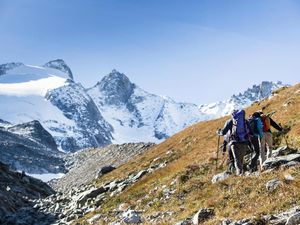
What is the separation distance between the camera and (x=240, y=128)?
71.3ft

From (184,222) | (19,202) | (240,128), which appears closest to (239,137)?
(240,128)

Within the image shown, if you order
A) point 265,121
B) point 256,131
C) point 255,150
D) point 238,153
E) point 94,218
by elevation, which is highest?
point 265,121

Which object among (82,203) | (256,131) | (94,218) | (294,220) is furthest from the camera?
(82,203)

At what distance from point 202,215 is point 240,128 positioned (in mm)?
→ 6675

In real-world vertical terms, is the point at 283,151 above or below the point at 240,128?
below

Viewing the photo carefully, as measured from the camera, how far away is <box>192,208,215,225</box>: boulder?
15592 mm

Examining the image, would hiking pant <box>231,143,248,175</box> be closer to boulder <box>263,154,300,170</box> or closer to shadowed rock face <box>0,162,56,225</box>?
boulder <box>263,154,300,170</box>

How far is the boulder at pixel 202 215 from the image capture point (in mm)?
15592

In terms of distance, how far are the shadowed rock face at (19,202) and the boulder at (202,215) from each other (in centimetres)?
1713

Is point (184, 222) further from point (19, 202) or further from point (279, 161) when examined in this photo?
point (19, 202)

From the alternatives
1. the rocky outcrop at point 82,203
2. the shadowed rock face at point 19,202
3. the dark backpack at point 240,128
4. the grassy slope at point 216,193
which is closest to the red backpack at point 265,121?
the grassy slope at point 216,193

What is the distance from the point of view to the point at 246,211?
49.5 feet

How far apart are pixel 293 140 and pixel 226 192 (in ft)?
27.1

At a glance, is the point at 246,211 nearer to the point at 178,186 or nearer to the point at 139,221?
the point at 139,221
